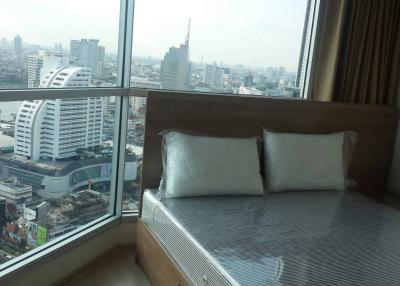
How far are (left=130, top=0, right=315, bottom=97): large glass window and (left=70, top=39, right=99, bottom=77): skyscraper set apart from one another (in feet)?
0.88

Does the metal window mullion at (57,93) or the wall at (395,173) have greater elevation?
the metal window mullion at (57,93)

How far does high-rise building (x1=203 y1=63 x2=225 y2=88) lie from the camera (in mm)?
2719

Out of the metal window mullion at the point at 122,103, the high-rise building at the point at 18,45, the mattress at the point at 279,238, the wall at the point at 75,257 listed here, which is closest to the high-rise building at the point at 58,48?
the high-rise building at the point at 18,45

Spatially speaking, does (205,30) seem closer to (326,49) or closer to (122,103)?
(122,103)

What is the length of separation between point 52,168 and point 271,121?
1.46 meters

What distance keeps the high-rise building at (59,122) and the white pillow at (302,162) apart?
1.12 meters

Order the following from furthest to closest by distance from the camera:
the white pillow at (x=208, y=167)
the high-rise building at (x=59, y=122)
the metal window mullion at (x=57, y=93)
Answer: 1. the white pillow at (x=208, y=167)
2. the high-rise building at (x=59, y=122)
3. the metal window mullion at (x=57, y=93)

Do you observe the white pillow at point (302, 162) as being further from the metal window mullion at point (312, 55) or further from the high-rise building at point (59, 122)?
the high-rise building at point (59, 122)

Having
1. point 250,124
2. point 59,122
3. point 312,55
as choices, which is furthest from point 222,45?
point 59,122

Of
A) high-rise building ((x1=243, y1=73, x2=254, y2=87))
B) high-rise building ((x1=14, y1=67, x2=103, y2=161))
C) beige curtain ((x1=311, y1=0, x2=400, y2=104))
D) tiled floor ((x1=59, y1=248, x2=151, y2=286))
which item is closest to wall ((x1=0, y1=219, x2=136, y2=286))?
tiled floor ((x1=59, y1=248, x2=151, y2=286))

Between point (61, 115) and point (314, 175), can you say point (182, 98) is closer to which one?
point (61, 115)

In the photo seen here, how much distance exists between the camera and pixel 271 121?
8.93 ft

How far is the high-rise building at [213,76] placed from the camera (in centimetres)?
272

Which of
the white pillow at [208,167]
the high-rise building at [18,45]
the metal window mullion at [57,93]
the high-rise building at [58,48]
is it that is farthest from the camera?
the white pillow at [208,167]
